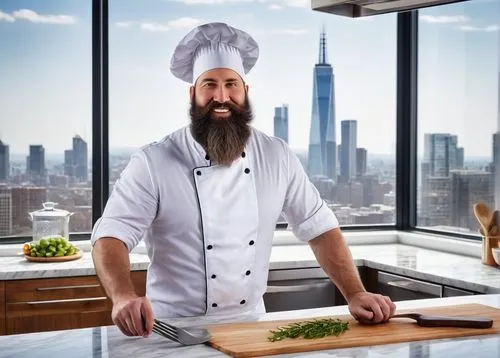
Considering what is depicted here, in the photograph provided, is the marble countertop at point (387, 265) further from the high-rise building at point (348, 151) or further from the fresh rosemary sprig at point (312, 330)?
the fresh rosemary sprig at point (312, 330)

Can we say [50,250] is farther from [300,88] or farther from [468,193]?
[468,193]

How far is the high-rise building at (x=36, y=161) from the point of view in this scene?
14.5 ft

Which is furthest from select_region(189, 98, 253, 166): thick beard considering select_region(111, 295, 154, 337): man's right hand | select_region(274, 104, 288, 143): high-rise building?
select_region(274, 104, 288, 143): high-rise building

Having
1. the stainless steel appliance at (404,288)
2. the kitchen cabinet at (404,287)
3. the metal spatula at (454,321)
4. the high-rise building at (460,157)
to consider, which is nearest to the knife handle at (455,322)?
the metal spatula at (454,321)

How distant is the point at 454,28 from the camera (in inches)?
183

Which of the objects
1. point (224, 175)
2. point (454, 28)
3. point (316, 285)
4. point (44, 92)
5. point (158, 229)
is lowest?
point (316, 285)

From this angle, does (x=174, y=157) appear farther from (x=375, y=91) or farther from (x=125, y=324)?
(x=375, y=91)

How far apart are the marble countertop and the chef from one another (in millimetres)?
1012

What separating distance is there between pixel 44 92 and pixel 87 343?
8.57 feet

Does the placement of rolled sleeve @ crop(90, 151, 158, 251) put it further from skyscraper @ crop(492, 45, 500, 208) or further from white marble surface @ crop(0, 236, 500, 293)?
skyscraper @ crop(492, 45, 500, 208)

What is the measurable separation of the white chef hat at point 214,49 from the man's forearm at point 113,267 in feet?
2.38

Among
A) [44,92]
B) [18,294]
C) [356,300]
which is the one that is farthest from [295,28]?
[356,300]

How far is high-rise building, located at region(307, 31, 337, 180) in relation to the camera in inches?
193

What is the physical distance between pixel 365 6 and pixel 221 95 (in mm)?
557
